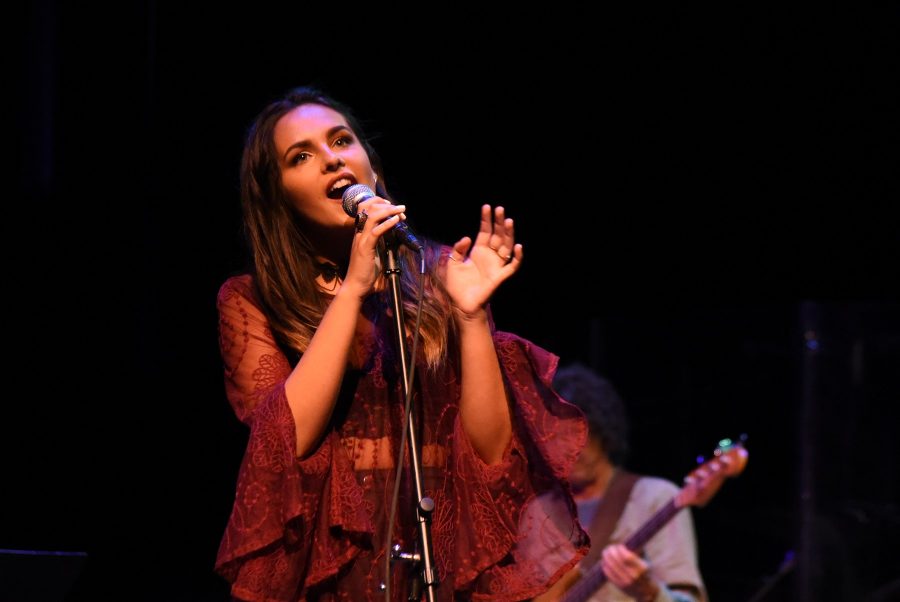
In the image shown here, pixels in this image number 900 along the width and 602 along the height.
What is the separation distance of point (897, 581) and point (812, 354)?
43.3 inches

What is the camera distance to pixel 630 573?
344 centimetres

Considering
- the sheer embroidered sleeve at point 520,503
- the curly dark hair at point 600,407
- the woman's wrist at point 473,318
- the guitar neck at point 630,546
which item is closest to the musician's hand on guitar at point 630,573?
the guitar neck at point 630,546

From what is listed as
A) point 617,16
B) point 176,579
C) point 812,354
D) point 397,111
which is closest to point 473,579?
point 176,579

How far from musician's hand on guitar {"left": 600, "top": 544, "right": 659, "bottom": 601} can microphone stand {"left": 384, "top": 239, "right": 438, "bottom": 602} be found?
2067 millimetres

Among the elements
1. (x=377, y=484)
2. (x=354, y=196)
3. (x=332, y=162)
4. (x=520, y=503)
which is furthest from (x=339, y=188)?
(x=520, y=503)

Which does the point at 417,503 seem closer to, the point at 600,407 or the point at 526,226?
the point at 526,226

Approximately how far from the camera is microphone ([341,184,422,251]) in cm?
156

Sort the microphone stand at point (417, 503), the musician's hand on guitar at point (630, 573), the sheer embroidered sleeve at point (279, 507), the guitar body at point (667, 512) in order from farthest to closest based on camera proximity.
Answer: the guitar body at point (667, 512) → the musician's hand on guitar at point (630, 573) → the sheer embroidered sleeve at point (279, 507) → the microphone stand at point (417, 503)

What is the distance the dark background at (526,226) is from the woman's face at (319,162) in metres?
1.17

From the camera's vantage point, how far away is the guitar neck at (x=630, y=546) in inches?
138

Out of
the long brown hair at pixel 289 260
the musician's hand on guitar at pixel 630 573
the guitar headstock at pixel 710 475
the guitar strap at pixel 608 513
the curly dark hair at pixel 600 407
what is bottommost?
the musician's hand on guitar at pixel 630 573

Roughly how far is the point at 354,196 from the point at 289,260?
0.32 metres

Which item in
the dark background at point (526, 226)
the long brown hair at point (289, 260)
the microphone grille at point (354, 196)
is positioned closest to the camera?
the microphone grille at point (354, 196)

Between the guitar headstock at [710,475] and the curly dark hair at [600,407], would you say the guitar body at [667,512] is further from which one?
the curly dark hair at [600,407]
